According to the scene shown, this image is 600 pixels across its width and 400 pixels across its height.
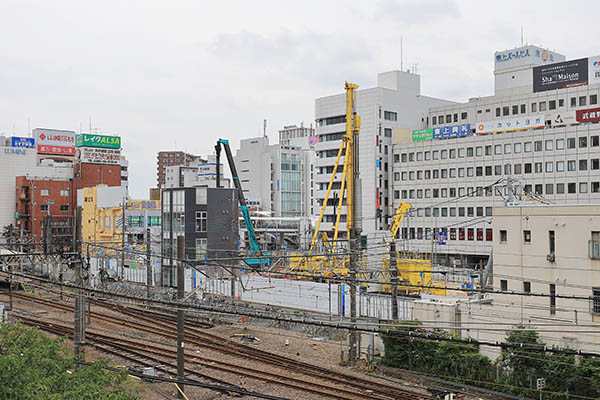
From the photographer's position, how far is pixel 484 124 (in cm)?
5444

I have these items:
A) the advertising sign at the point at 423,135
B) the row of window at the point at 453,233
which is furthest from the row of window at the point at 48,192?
the advertising sign at the point at 423,135

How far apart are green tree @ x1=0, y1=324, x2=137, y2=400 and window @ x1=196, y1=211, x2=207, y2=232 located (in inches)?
942

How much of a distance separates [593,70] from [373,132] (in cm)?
2177

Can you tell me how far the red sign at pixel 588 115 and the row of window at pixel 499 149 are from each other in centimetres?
143

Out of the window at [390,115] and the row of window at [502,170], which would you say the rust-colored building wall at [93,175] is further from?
the row of window at [502,170]

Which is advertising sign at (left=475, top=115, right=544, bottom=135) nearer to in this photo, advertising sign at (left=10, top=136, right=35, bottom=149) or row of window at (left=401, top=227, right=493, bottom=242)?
row of window at (left=401, top=227, right=493, bottom=242)

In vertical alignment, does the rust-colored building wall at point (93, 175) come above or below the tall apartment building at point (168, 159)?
below

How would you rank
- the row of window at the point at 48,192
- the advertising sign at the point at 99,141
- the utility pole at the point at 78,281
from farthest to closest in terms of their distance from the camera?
the advertising sign at the point at 99,141 → the row of window at the point at 48,192 → the utility pole at the point at 78,281

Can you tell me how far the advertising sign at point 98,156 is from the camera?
7931 cm

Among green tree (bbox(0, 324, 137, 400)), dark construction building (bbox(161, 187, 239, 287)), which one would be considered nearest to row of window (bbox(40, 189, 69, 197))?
dark construction building (bbox(161, 187, 239, 287))

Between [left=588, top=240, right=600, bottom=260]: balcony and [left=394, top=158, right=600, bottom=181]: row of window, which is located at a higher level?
[left=394, top=158, right=600, bottom=181]: row of window

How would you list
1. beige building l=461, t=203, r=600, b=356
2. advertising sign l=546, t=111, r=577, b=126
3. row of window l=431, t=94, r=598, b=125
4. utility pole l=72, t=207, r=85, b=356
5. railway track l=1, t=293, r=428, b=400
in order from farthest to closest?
1. row of window l=431, t=94, r=598, b=125
2. advertising sign l=546, t=111, r=577, b=126
3. beige building l=461, t=203, r=600, b=356
4. railway track l=1, t=293, r=428, b=400
5. utility pole l=72, t=207, r=85, b=356

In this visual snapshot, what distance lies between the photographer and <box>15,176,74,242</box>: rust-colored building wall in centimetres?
7244

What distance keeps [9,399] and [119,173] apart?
246 feet
